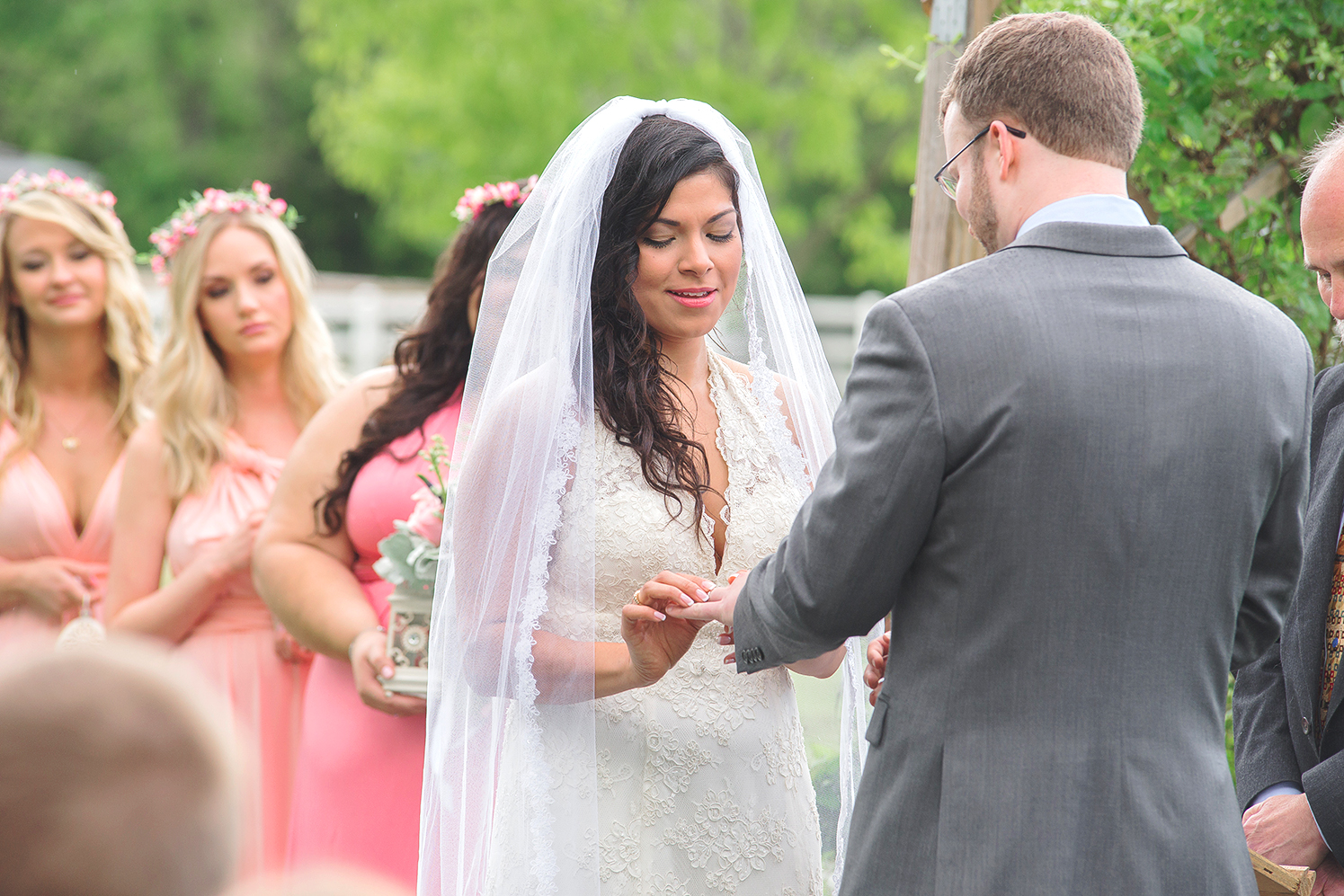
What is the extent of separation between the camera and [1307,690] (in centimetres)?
255

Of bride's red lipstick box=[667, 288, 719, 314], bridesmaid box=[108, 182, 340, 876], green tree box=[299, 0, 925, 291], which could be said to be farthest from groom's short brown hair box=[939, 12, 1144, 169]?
green tree box=[299, 0, 925, 291]

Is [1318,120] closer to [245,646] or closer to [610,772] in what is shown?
[610,772]

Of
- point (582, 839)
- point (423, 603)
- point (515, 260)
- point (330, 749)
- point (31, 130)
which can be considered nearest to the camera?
point (582, 839)

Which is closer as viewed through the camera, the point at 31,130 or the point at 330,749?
the point at 330,749

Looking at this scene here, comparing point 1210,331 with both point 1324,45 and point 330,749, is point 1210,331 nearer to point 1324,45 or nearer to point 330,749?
point 1324,45

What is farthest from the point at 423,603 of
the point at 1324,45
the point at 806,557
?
the point at 1324,45

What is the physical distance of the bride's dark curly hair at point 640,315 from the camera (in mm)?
2672

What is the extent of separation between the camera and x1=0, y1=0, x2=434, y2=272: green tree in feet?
64.1

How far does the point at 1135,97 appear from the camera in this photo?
2.06 m

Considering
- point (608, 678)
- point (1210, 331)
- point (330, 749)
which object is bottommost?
point (330, 749)

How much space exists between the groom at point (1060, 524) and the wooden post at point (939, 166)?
4.51 ft

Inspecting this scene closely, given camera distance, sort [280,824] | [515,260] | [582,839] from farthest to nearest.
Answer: [280,824] → [515,260] → [582,839]

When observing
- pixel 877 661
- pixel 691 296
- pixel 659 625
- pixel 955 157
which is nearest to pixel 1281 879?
pixel 877 661

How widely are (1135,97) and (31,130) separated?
827 inches
